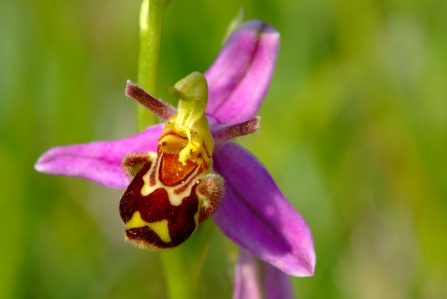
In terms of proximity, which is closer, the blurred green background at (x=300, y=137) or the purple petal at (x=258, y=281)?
the purple petal at (x=258, y=281)

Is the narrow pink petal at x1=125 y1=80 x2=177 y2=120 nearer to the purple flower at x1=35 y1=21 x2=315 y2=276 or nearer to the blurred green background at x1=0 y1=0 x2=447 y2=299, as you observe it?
the purple flower at x1=35 y1=21 x2=315 y2=276

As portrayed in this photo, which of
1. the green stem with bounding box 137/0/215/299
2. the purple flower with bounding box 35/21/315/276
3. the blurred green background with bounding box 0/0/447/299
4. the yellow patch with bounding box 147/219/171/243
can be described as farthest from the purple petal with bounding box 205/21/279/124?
the blurred green background with bounding box 0/0/447/299

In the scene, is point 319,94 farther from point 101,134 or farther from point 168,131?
point 168,131

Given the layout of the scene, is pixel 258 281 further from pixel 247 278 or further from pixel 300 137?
pixel 300 137

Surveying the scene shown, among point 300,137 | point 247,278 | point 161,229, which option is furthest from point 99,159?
point 300,137

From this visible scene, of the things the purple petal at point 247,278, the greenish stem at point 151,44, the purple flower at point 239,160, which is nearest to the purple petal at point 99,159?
the purple flower at point 239,160

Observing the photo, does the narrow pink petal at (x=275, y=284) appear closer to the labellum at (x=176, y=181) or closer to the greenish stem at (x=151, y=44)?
the labellum at (x=176, y=181)

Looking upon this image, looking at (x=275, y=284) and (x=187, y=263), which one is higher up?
(x=187, y=263)
